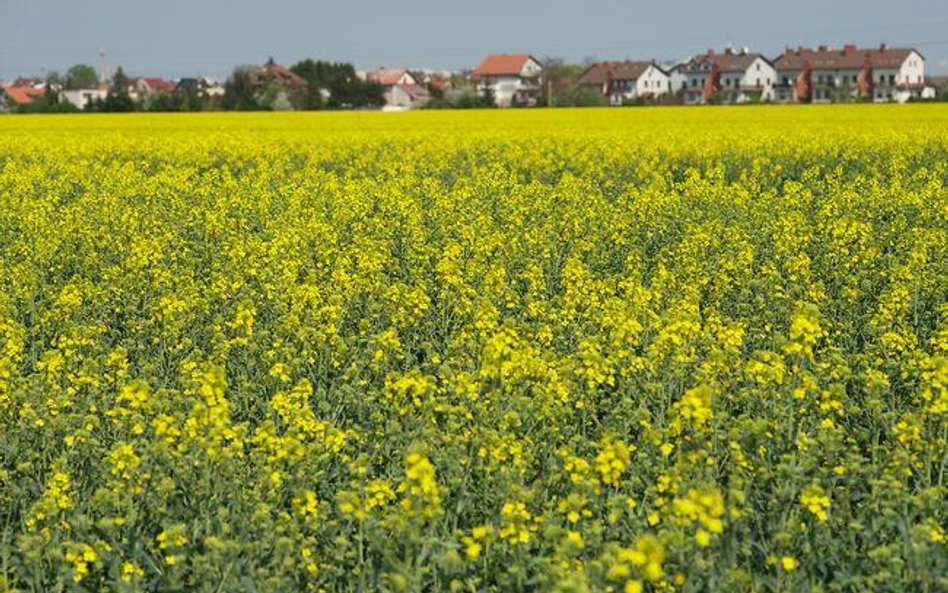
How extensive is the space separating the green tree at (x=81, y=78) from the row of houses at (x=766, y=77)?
196 ft

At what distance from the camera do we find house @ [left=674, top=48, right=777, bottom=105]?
440ft

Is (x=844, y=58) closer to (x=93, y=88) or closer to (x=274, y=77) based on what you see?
(x=274, y=77)

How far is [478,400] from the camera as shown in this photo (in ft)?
22.1

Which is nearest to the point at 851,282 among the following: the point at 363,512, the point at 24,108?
the point at 363,512

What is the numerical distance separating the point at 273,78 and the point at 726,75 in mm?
61738

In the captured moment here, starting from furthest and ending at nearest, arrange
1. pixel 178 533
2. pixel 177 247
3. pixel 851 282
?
pixel 177 247 < pixel 851 282 < pixel 178 533

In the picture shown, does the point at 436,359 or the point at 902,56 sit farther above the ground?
Answer: the point at 902,56

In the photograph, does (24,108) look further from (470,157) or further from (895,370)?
(895,370)

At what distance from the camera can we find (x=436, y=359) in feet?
22.6

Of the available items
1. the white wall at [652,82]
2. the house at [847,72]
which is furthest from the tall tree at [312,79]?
the house at [847,72]

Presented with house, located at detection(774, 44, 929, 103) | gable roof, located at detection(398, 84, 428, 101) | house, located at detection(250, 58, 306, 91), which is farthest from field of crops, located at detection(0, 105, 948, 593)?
gable roof, located at detection(398, 84, 428, 101)

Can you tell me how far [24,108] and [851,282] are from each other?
243 feet

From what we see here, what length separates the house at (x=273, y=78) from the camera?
91037 millimetres

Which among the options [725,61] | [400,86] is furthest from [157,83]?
[725,61]
